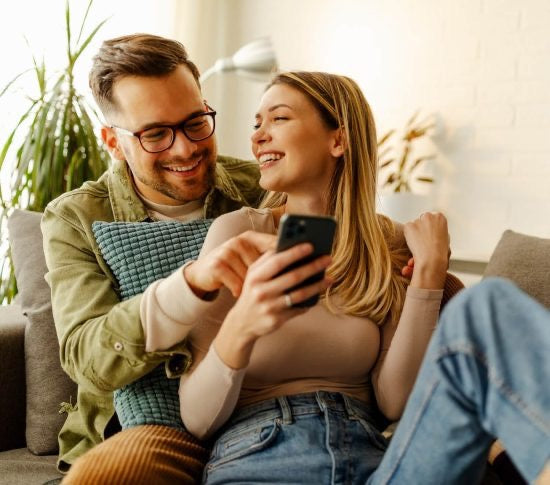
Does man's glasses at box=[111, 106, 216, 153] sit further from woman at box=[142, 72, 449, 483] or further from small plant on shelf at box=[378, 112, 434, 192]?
small plant on shelf at box=[378, 112, 434, 192]

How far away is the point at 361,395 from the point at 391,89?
203 centimetres

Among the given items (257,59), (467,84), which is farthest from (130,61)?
(467,84)

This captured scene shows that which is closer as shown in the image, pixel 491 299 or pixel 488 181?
pixel 491 299

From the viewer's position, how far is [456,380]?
0.81 m

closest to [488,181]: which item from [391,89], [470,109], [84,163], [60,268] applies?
[470,109]

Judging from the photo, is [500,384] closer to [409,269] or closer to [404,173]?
[409,269]

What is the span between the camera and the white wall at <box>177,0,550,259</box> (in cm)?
247

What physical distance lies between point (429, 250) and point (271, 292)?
47cm

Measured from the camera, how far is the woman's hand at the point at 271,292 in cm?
88

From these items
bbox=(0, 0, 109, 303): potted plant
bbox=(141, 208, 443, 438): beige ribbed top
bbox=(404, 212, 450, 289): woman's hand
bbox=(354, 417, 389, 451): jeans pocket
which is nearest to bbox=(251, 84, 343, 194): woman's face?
bbox=(141, 208, 443, 438): beige ribbed top

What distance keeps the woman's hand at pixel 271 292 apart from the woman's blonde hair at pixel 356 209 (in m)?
0.34

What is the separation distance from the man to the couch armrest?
0.66 ft

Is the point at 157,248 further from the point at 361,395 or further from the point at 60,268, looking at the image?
the point at 361,395

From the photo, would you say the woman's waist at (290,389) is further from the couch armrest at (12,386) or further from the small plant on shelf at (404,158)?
the small plant on shelf at (404,158)
